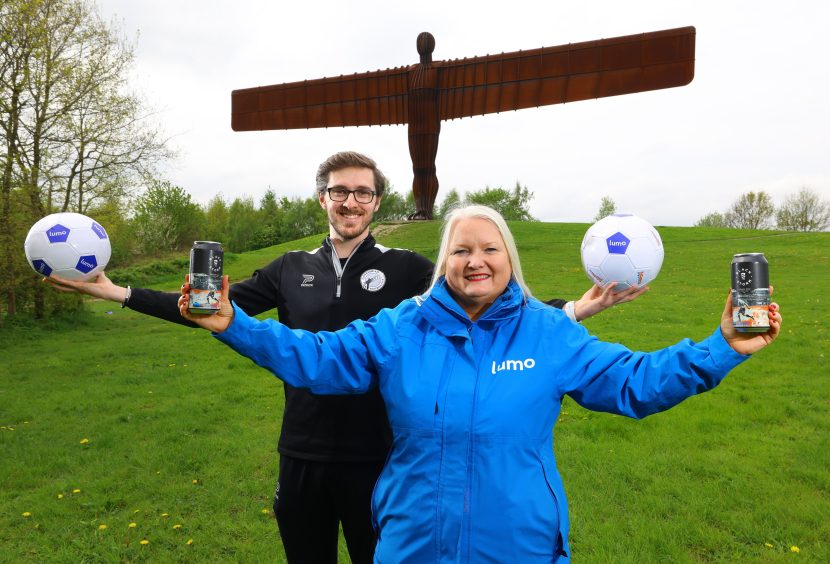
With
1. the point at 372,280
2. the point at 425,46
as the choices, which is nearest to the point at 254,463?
the point at 372,280

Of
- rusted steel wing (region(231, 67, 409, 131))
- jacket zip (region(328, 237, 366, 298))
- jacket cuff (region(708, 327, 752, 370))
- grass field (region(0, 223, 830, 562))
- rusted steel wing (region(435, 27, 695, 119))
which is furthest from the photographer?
rusted steel wing (region(231, 67, 409, 131))

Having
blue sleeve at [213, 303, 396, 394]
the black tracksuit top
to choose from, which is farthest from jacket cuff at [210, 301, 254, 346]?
the black tracksuit top

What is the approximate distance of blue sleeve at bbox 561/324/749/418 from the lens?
70.7 inches

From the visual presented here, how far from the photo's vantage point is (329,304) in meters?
2.66

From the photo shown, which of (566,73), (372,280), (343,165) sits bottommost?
(372,280)

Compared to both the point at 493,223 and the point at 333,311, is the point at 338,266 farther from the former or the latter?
the point at 493,223

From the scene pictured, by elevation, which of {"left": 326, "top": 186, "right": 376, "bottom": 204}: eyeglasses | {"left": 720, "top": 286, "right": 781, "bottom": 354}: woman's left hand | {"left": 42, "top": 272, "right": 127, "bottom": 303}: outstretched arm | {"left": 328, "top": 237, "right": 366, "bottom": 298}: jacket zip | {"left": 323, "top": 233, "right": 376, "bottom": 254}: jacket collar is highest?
{"left": 326, "top": 186, "right": 376, "bottom": 204}: eyeglasses

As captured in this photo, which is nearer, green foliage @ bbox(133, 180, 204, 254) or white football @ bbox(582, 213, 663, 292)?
white football @ bbox(582, 213, 663, 292)

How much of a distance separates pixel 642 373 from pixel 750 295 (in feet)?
1.36

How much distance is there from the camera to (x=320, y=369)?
6.52 feet

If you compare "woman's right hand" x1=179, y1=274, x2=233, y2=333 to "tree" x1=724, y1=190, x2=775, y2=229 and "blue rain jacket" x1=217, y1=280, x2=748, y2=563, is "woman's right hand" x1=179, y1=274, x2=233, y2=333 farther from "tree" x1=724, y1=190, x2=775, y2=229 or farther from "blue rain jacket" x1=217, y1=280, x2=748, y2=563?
"tree" x1=724, y1=190, x2=775, y2=229

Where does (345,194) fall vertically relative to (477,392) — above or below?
above

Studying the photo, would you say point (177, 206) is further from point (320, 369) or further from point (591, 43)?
point (320, 369)

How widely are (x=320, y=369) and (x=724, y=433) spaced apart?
5.71m
